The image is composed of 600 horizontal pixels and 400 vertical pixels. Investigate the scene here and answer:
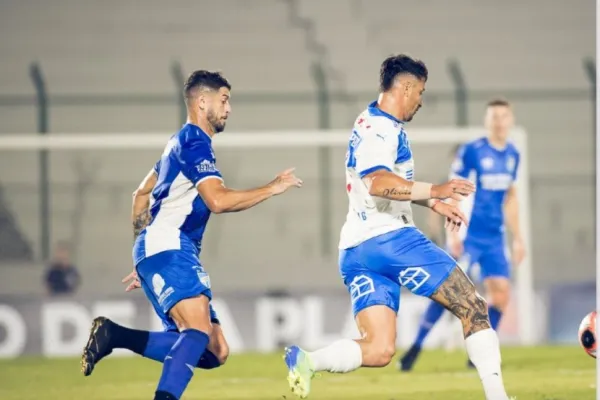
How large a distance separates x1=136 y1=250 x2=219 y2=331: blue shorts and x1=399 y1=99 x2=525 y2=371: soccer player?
4.41m

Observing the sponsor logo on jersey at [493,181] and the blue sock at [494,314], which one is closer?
the blue sock at [494,314]

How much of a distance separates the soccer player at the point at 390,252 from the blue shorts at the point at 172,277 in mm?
630

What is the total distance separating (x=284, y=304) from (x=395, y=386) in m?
4.12

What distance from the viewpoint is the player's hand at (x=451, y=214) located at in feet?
22.1

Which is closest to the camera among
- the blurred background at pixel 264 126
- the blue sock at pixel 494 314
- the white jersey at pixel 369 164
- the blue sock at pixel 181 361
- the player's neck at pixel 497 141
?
the blue sock at pixel 181 361

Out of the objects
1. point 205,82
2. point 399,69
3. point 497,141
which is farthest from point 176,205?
point 497,141

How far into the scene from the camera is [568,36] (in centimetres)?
2098

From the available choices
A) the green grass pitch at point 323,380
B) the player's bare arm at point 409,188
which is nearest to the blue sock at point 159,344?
the player's bare arm at point 409,188

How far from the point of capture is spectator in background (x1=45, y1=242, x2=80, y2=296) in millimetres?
14664

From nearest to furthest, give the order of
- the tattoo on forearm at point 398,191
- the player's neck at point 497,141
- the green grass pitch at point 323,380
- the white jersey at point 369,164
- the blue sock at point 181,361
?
the blue sock at point 181,361, the tattoo on forearm at point 398,191, the white jersey at point 369,164, the green grass pitch at point 323,380, the player's neck at point 497,141

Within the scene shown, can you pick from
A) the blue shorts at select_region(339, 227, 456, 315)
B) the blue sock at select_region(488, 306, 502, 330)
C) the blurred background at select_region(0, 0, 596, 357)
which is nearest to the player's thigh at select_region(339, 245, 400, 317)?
the blue shorts at select_region(339, 227, 456, 315)

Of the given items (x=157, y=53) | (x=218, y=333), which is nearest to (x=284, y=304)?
(x=218, y=333)

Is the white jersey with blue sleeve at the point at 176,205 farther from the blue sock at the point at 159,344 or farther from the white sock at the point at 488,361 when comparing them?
the white sock at the point at 488,361

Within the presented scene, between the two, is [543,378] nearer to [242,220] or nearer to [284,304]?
[284,304]
